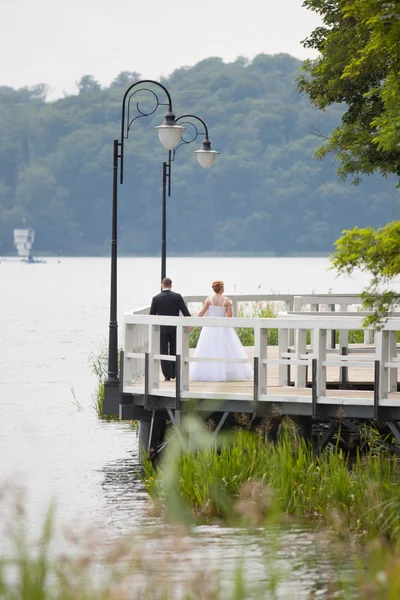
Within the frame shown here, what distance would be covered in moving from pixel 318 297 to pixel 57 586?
17.2m

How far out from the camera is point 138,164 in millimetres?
163125

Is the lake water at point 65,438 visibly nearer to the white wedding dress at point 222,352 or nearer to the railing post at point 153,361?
the railing post at point 153,361

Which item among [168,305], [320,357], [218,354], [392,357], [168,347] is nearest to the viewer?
[320,357]

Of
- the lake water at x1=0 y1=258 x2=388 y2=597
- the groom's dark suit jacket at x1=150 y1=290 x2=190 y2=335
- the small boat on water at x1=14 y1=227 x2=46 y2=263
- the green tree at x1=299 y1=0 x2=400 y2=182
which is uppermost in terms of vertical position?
the small boat on water at x1=14 y1=227 x2=46 y2=263

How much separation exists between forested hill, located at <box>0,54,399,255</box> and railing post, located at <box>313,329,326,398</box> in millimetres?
136579

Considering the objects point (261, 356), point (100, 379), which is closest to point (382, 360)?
point (261, 356)

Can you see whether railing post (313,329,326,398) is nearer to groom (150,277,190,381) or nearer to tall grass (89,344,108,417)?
groom (150,277,190,381)

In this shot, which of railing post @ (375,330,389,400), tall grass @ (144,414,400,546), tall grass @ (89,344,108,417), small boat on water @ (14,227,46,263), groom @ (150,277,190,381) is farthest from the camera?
small boat on water @ (14,227,46,263)

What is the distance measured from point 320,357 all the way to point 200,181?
14655 cm

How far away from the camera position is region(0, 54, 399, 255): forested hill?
6211 inches

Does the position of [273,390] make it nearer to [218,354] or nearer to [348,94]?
[218,354]

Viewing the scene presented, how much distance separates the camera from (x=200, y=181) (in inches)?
6358

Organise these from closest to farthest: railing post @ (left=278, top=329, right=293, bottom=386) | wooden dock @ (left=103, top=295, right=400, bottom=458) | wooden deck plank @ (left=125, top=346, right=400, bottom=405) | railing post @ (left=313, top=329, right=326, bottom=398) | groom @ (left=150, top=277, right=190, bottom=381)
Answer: wooden dock @ (left=103, top=295, right=400, bottom=458)
railing post @ (left=313, top=329, right=326, bottom=398)
wooden deck plank @ (left=125, top=346, right=400, bottom=405)
railing post @ (left=278, top=329, right=293, bottom=386)
groom @ (left=150, top=277, right=190, bottom=381)

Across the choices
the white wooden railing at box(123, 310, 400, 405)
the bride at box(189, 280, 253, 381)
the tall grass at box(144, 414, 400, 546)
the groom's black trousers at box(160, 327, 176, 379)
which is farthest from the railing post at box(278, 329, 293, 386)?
the tall grass at box(144, 414, 400, 546)
